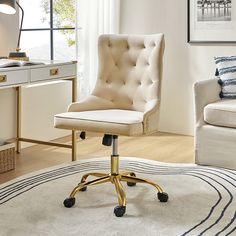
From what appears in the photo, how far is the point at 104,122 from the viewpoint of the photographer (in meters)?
2.93

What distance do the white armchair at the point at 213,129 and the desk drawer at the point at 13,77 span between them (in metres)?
1.24

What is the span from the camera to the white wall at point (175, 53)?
16.3 ft

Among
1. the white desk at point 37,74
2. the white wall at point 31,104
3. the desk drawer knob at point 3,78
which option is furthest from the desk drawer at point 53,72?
the white wall at point 31,104

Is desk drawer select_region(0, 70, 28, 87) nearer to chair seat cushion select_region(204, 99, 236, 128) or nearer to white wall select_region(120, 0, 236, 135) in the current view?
chair seat cushion select_region(204, 99, 236, 128)

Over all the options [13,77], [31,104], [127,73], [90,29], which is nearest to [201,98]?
[127,73]

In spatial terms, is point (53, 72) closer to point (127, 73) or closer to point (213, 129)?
point (127, 73)

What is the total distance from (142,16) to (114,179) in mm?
2516

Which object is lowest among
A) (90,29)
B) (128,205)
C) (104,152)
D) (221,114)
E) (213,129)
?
(128,205)

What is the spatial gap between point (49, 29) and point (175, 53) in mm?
1239

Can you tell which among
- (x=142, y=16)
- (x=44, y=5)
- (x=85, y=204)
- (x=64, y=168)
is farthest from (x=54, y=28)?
(x=85, y=204)

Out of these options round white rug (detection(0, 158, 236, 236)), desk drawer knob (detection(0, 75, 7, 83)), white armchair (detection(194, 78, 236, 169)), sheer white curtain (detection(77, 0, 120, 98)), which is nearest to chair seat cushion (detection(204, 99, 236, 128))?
white armchair (detection(194, 78, 236, 169))

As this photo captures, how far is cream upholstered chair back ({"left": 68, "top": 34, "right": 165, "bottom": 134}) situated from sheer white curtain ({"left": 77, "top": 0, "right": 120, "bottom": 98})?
166 cm

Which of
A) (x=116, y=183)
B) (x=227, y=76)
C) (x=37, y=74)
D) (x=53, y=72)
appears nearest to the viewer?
(x=116, y=183)

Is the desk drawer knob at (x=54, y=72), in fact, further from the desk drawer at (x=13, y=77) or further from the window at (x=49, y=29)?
the window at (x=49, y=29)
